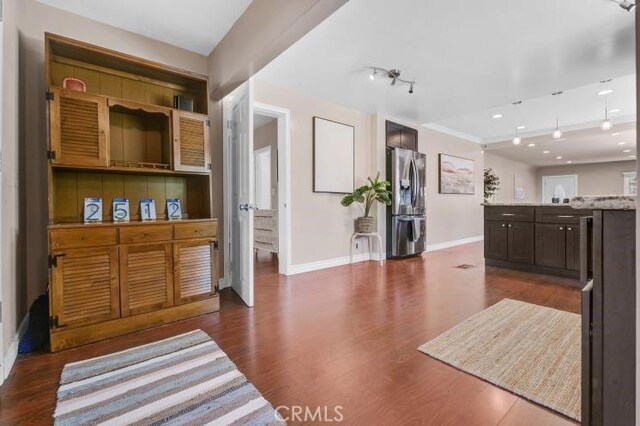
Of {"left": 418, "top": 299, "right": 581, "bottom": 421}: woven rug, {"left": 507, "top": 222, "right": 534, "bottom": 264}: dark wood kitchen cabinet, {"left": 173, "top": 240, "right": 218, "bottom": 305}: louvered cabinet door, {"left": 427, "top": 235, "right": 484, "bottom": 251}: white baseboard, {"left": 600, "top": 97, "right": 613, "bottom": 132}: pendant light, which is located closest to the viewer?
{"left": 418, "top": 299, "right": 581, "bottom": 421}: woven rug

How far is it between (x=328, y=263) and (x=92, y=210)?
295cm

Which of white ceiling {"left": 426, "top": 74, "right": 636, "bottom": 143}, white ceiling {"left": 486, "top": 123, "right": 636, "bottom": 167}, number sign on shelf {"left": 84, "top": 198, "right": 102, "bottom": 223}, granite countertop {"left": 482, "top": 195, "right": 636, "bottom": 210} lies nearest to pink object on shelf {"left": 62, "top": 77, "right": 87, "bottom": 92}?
number sign on shelf {"left": 84, "top": 198, "right": 102, "bottom": 223}

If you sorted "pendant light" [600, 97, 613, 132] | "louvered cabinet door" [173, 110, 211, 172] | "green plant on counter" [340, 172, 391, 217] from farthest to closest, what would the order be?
"pendant light" [600, 97, 613, 132], "green plant on counter" [340, 172, 391, 217], "louvered cabinet door" [173, 110, 211, 172]

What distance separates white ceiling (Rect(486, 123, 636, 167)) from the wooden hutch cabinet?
24.3 ft

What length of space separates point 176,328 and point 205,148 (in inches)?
60.9

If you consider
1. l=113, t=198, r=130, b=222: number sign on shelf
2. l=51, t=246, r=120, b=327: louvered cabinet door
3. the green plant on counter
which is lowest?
l=51, t=246, r=120, b=327: louvered cabinet door

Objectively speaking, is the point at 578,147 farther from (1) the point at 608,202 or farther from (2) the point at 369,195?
(1) the point at 608,202

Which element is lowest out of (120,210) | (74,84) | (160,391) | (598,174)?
(160,391)

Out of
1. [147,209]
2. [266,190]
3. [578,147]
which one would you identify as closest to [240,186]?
[147,209]

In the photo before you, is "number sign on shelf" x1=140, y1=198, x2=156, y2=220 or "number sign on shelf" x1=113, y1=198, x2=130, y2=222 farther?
"number sign on shelf" x1=140, y1=198, x2=156, y2=220

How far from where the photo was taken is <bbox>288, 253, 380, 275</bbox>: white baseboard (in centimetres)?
402

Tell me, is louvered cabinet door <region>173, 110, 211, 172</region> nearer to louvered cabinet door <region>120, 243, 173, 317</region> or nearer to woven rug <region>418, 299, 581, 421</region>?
louvered cabinet door <region>120, 243, 173, 317</region>

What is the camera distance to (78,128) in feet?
6.91

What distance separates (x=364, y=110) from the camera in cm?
483
